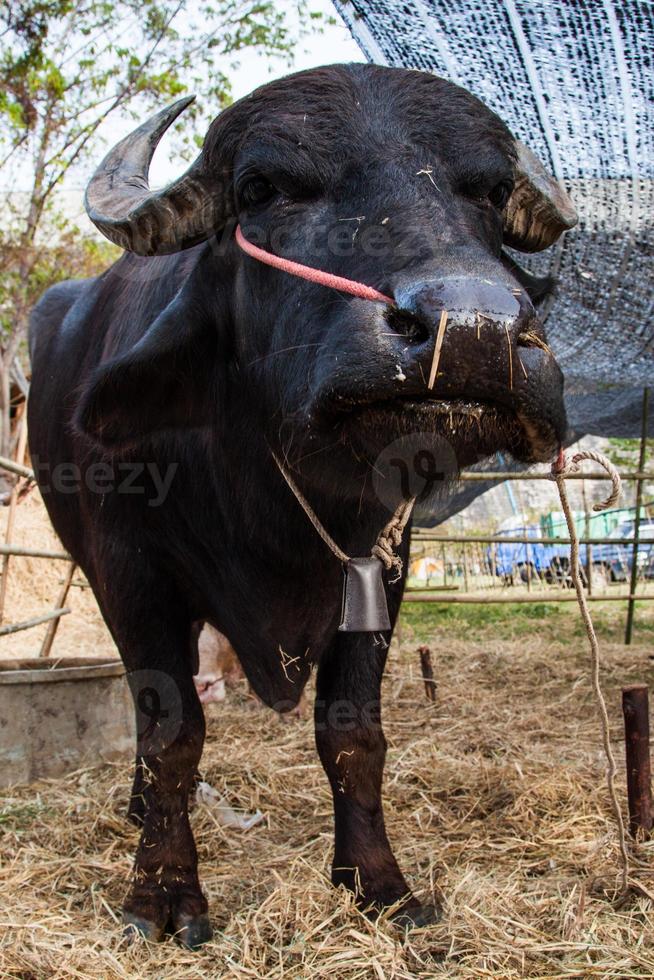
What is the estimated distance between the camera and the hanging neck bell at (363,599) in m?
2.13

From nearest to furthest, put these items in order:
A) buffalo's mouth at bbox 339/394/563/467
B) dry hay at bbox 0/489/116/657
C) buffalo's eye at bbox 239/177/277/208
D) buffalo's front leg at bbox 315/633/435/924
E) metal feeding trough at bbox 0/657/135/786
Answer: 1. buffalo's mouth at bbox 339/394/563/467
2. buffalo's eye at bbox 239/177/277/208
3. buffalo's front leg at bbox 315/633/435/924
4. metal feeding trough at bbox 0/657/135/786
5. dry hay at bbox 0/489/116/657

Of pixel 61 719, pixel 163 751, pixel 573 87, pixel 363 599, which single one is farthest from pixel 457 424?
pixel 61 719

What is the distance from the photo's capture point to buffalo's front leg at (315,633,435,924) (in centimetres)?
243

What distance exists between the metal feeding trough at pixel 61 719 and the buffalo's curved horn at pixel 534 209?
2.34 m

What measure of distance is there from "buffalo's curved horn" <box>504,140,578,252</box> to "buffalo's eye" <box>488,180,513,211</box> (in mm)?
292

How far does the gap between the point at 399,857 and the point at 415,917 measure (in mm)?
450

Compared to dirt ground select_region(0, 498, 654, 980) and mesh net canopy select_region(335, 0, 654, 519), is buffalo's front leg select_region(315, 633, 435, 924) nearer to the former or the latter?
dirt ground select_region(0, 498, 654, 980)

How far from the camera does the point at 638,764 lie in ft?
8.70

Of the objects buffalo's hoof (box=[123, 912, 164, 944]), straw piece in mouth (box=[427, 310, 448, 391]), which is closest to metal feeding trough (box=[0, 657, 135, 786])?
buffalo's hoof (box=[123, 912, 164, 944])

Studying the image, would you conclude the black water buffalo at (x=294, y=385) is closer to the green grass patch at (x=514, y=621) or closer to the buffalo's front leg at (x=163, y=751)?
the buffalo's front leg at (x=163, y=751)

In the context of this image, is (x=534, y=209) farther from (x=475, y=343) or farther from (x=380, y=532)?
(x=475, y=343)

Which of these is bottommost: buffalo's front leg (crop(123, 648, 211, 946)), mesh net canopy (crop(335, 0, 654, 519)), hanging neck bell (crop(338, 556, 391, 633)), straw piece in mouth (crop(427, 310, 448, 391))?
buffalo's front leg (crop(123, 648, 211, 946))

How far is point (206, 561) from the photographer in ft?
8.32

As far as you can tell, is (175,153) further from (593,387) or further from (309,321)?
(309,321)
